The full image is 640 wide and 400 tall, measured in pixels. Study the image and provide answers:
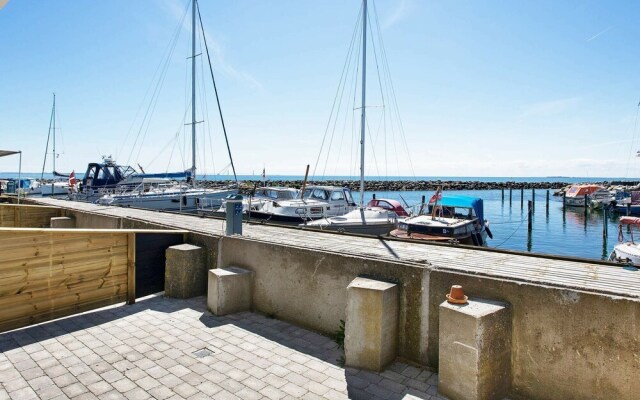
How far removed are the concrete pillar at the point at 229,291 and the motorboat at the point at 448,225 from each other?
29.3 ft

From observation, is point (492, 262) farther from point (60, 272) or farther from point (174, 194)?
point (174, 194)

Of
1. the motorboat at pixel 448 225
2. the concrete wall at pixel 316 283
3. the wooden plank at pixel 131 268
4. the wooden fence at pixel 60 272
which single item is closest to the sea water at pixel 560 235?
the motorboat at pixel 448 225

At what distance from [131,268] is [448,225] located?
12.1 m

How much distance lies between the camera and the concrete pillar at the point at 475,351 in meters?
3.87

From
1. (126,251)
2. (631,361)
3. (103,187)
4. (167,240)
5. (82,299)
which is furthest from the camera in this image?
(103,187)

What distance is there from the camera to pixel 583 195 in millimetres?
48500

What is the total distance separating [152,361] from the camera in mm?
4734

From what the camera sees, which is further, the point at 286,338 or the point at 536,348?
the point at 286,338

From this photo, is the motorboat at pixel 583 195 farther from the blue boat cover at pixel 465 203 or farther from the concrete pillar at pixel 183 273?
the concrete pillar at pixel 183 273

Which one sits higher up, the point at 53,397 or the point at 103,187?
the point at 103,187

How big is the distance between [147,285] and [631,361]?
7.21 meters

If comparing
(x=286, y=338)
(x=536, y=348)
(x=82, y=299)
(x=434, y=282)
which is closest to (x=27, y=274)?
(x=82, y=299)

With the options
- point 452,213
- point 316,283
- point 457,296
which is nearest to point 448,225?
point 452,213

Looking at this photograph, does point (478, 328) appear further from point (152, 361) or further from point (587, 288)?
point (152, 361)
